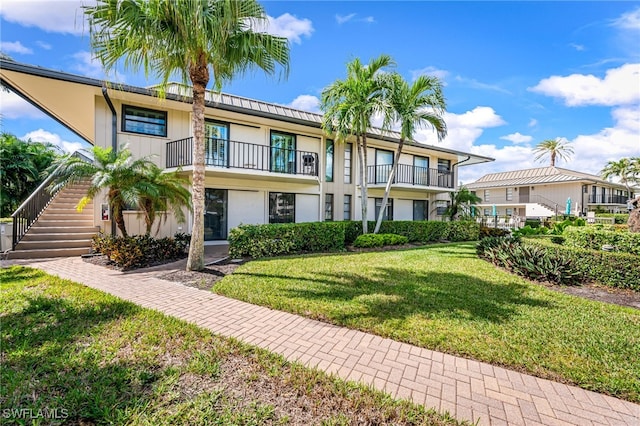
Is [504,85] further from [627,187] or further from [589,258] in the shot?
[627,187]

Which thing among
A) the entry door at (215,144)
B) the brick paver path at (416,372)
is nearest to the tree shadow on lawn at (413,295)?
the brick paver path at (416,372)

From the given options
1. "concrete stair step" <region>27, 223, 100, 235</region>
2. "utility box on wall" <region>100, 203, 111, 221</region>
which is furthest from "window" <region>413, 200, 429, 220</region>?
"concrete stair step" <region>27, 223, 100, 235</region>

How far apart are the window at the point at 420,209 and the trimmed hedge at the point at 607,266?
38.9 feet

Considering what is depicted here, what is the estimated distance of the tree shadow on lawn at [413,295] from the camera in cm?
478

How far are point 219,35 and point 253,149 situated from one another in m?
6.58

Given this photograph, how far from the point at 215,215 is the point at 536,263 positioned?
11187mm

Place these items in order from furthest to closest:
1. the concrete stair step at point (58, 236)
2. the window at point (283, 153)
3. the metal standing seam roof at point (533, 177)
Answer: the metal standing seam roof at point (533, 177), the window at point (283, 153), the concrete stair step at point (58, 236)

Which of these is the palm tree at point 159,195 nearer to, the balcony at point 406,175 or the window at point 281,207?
the window at point 281,207

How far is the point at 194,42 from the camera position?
6145 mm

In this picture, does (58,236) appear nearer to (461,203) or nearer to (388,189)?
(388,189)

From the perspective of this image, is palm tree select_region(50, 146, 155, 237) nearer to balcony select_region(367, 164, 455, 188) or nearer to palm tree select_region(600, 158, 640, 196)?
balcony select_region(367, 164, 455, 188)

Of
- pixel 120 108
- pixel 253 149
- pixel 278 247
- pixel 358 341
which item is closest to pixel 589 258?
pixel 358 341

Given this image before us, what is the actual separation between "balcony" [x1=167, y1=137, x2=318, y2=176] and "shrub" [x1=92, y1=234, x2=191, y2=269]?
316cm

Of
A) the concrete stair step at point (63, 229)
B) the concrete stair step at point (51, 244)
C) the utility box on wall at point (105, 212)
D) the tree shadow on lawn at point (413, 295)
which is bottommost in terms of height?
the tree shadow on lawn at point (413, 295)
